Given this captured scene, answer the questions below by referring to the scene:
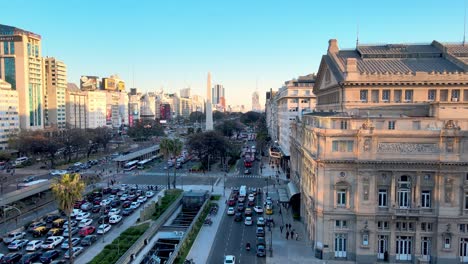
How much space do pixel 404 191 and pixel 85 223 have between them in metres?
45.7

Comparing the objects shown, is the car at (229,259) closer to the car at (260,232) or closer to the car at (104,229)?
the car at (260,232)

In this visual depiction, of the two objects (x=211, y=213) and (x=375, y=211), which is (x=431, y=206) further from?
(x=211, y=213)

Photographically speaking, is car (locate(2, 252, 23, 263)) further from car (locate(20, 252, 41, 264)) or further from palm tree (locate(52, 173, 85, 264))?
palm tree (locate(52, 173, 85, 264))

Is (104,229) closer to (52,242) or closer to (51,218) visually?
(52,242)

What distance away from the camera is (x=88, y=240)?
166ft

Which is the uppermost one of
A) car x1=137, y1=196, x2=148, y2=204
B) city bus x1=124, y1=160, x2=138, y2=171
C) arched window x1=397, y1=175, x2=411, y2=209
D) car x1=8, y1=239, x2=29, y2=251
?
arched window x1=397, y1=175, x2=411, y2=209

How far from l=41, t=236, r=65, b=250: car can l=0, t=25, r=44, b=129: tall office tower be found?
4637 inches

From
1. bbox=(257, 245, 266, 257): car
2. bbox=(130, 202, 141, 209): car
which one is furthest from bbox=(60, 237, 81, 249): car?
bbox=(257, 245, 266, 257): car

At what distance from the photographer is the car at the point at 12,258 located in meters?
43.9

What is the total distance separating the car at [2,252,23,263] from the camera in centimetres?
4389

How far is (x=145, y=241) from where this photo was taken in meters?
50.3

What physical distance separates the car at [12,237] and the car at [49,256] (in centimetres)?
751

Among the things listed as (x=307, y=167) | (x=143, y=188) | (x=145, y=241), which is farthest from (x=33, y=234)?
(x=307, y=167)

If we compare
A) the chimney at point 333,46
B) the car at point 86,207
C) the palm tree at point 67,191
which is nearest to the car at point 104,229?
the car at point 86,207
